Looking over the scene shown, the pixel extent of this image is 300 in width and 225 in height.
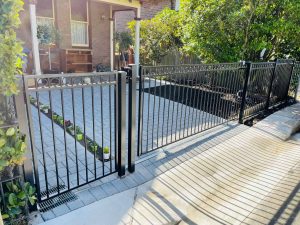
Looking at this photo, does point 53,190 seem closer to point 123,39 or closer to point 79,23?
point 79,23

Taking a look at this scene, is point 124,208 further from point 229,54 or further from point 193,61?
point 193,61

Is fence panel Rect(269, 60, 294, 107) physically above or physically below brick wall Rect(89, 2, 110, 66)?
below

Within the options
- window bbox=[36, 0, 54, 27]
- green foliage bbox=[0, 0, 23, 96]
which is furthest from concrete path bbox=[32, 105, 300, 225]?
window bbox=[36, 0, 54, 27]

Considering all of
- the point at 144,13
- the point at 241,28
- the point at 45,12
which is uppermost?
the point at 144,13

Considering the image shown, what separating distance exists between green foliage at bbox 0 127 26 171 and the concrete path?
0.73m

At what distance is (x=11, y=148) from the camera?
1.85m

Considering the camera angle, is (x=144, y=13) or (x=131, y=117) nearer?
(x=131, y=117)

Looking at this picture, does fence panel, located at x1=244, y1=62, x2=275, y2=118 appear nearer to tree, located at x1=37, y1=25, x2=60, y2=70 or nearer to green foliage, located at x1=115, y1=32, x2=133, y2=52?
tree, located at x1=37, y1=25, x2=60, y2=70

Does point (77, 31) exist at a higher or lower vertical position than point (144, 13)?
lower

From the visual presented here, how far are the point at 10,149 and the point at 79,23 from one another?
8.84 m

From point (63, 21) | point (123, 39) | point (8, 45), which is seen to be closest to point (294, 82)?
point (123, 39)

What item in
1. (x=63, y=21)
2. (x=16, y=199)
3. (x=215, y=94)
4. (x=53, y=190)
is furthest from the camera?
(x=63, y=21)

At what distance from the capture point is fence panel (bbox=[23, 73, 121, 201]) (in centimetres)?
223

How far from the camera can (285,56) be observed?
7.41 m
